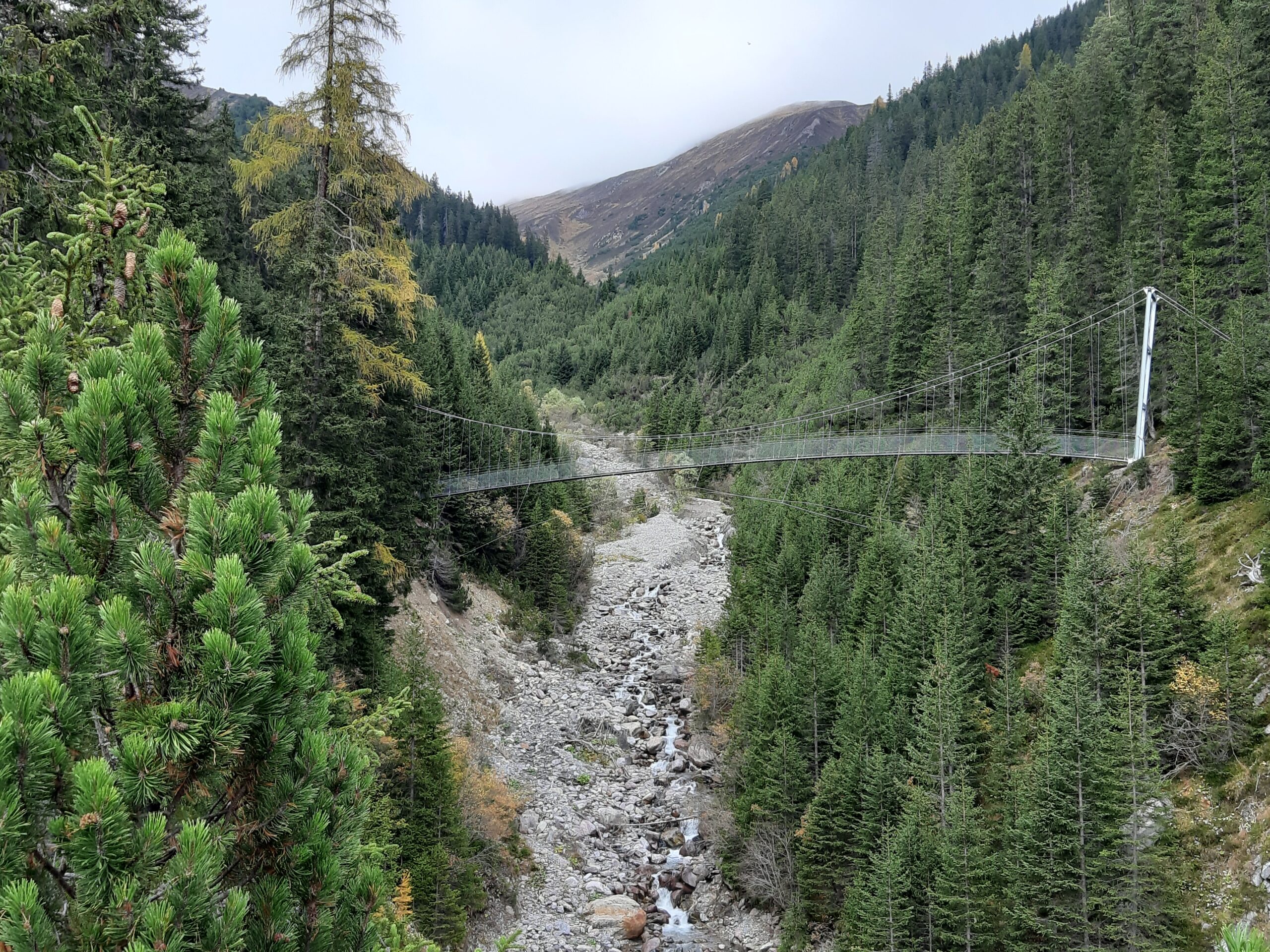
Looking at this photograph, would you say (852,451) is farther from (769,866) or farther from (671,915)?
(671,915)

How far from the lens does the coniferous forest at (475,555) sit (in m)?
2.79

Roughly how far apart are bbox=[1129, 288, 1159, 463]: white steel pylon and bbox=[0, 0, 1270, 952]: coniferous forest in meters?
1.02

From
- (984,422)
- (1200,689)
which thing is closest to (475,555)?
(984,422)

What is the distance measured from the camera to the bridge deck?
2544 centimetres

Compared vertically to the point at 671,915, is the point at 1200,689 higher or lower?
higher

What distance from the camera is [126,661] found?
8.58 feet

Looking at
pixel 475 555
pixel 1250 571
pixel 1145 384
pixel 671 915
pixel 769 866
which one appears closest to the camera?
pixel 1250 571

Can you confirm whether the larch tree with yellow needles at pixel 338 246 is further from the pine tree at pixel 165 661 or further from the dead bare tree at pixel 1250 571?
the dead bare tree at pixel 1250 571

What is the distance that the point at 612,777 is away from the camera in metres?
26.3

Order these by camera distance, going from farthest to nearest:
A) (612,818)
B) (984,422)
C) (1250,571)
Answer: (984,422), (612,818), (1250,571)

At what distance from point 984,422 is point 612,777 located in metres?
21.8

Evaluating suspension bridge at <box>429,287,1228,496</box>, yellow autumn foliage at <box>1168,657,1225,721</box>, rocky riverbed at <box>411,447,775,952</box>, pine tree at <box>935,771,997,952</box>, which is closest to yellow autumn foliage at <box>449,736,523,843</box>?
rocky riverbed at <box>411,447,775,952</box>

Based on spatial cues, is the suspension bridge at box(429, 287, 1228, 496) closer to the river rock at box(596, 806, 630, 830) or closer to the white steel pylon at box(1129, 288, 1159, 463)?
the white steel pylon at box(1129, 288, 1159, 463)

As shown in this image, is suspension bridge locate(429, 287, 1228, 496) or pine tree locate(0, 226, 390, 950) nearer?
pine tree locate(0, 226, 390, 950)
